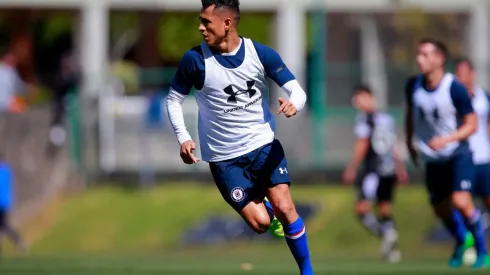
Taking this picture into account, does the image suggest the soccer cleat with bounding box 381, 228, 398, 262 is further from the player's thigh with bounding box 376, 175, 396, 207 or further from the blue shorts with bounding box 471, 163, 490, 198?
the blue shorts with bounding box 471, 163, 490, 198

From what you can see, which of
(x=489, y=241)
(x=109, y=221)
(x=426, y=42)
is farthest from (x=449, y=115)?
(x=109, y=221)

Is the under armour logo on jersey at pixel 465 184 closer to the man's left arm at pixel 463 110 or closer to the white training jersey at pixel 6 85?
the man's left arm at pixel 463 110

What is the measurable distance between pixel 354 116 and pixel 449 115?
12892mm

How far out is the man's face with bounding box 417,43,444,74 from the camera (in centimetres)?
1528

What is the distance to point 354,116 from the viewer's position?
28234 millimetres

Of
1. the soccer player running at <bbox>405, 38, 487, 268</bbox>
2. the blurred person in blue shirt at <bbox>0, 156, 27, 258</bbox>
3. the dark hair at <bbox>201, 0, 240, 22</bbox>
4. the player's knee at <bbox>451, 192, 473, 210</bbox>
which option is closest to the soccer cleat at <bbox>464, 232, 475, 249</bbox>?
the soccer player running at <bbox>405, 38, 487, 268</bbox>

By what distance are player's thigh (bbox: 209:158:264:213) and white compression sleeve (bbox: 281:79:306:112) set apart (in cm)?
79

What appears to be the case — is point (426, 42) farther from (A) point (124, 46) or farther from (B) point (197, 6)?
(A) point (124, 46)

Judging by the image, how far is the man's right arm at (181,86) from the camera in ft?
38.0

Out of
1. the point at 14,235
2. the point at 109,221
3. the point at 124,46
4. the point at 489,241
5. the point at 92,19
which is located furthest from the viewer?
the point at 124,46

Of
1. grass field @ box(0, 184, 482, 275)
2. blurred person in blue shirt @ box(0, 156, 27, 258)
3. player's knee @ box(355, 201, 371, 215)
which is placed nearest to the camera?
player's knee @ box(355, 201, 371, 215)

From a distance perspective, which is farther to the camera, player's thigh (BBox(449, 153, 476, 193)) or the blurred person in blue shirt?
the blurred person in blue shirt

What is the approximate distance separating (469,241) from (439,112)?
72.6 inches

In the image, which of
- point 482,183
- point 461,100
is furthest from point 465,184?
point 482,183
